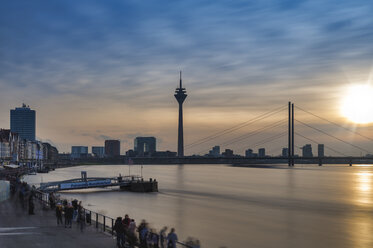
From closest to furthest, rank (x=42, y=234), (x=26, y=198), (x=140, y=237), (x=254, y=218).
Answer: (x=140, y=237) → (x=42, y=234) → (x=26, y=198) → (x=254, y=218)

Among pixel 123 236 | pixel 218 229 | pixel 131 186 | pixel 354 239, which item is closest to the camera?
pixel 123 236

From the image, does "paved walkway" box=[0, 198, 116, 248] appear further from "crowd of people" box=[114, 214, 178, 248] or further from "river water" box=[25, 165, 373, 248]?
"river water" box=[25, 165, 373, 248]

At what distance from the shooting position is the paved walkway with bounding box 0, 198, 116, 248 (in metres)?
20.6

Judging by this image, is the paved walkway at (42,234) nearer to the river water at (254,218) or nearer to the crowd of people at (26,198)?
the crowd of people at (26,198)

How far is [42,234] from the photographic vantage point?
2288 centimetres

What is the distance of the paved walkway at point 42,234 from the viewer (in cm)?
2061

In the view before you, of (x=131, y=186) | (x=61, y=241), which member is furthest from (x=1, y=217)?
(x=131, y=186)

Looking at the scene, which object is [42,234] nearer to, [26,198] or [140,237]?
[140,237]

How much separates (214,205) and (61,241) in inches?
1911

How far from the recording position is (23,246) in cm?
1978

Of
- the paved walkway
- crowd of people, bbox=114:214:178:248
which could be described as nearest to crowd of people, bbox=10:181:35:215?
the paved walkway

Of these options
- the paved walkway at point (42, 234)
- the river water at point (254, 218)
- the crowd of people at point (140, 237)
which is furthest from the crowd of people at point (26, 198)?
the crowd of people at point (140, 237)

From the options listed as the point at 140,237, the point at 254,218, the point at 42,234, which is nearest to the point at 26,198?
the point at 42,234

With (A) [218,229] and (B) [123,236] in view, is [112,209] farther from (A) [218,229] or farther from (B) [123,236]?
(B) [123,236]
